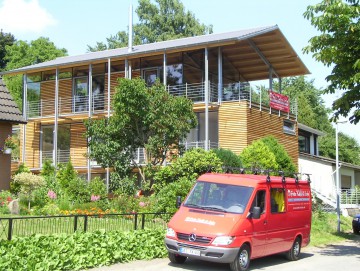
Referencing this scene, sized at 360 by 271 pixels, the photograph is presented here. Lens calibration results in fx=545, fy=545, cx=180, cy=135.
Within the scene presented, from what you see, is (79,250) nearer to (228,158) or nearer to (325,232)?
(228,158)

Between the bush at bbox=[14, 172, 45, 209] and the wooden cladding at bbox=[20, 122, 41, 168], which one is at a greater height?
the wooden cladding at bbox=[20, 122, 41, 168]

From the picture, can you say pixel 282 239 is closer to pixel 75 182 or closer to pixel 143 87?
pixel 143 87

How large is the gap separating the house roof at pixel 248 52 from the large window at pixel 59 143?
4.08 meters

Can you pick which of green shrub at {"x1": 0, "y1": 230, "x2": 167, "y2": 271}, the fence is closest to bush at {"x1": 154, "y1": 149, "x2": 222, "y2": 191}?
the fence

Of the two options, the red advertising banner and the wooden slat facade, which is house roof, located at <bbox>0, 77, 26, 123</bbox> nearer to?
the wooden slat facade

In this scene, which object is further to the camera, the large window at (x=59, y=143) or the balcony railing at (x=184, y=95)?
the large window at (x=59, y=143)

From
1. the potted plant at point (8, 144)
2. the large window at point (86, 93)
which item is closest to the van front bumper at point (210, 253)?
the potted plant at point (8, 144)

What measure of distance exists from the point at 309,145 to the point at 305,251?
28.4 meters

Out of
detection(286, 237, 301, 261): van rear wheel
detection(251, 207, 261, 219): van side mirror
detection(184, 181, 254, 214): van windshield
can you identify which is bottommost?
detection(286, 237, 301, 261): van rear wheel

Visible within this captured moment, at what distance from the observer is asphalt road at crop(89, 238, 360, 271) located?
12.0 meters

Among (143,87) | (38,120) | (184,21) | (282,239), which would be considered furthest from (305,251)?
(184,21)

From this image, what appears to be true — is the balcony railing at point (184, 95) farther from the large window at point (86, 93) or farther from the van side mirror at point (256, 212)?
the van side mirror at point (256, 212)

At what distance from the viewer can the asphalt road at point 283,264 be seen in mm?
11961

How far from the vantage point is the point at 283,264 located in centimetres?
1353
